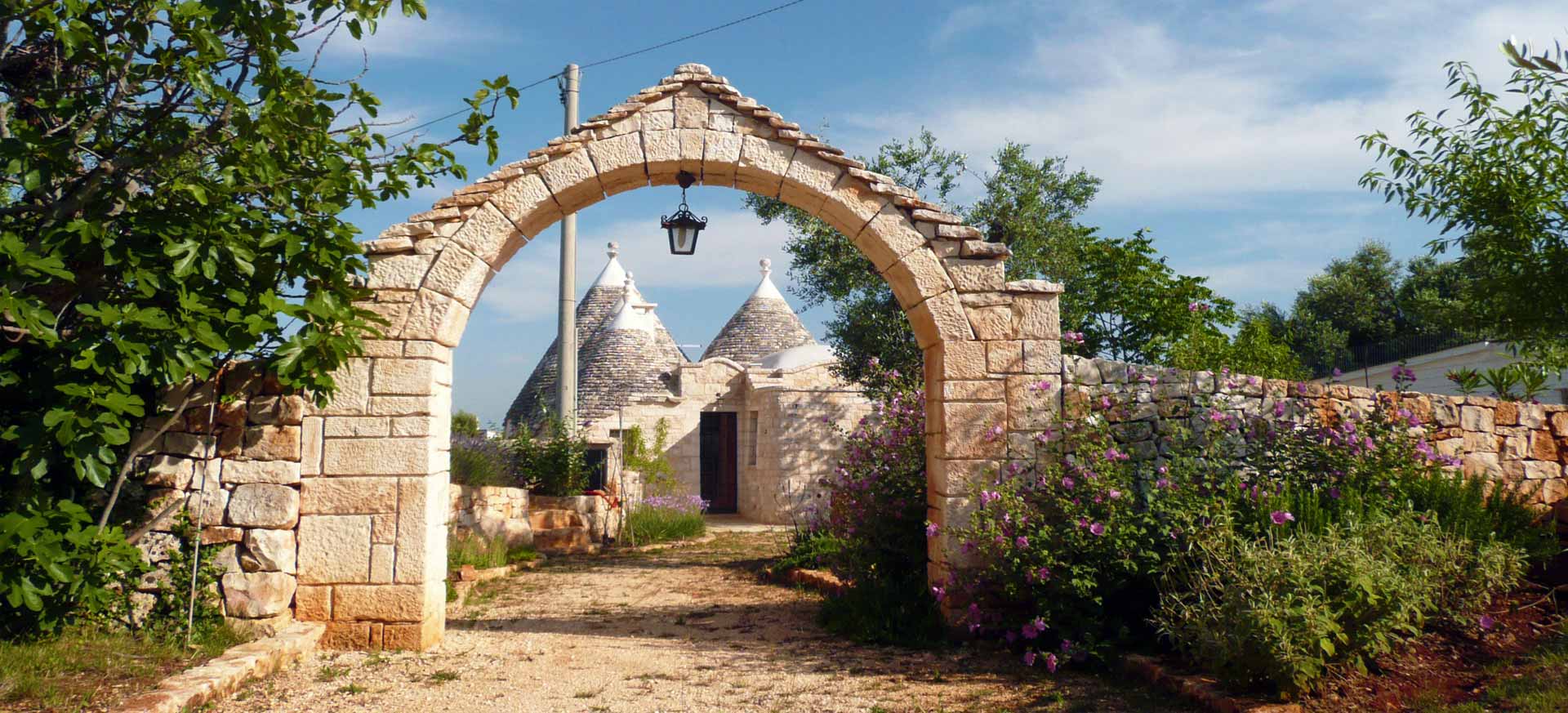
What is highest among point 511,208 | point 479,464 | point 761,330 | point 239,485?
point 761,330

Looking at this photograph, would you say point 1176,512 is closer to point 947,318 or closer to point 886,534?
point 947,318

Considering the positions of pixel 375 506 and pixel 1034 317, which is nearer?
pixel 375 506

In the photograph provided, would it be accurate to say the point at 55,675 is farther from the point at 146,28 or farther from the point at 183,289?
the point at 146,28

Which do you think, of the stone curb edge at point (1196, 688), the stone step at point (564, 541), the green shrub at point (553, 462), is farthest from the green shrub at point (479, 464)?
the stone curb edge at point (1196, 688)

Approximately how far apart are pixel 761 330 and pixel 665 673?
1598 cm

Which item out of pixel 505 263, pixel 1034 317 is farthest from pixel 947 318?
pixel 505 263

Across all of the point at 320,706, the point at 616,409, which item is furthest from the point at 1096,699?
the point at 616,409

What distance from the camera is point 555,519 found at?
1176cm

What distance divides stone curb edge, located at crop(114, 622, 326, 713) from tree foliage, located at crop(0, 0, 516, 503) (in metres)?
1.06

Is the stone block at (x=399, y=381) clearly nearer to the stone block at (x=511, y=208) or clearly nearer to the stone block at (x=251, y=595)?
the stone block at (x=511, y=208)

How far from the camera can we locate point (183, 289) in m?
4.74

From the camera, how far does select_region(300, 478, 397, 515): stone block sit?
560 centimetres

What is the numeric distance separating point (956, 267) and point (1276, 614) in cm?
270

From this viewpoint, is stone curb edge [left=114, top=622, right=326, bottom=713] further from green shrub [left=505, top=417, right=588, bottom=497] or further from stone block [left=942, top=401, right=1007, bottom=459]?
green shrub [left=505, top=417, right=588, bottom=497]
